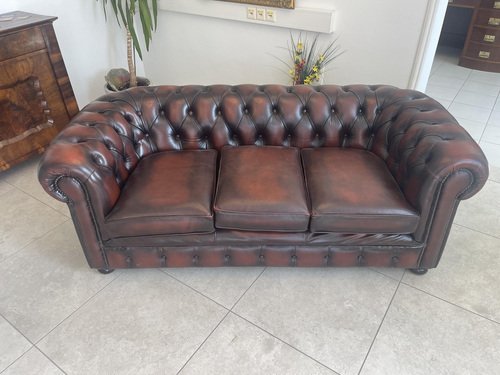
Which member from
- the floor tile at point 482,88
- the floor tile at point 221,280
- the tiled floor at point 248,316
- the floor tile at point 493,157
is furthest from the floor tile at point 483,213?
the floor tile at point 482,88

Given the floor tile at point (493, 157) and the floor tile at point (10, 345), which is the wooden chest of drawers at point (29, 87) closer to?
the floor tile at point (10, 345)

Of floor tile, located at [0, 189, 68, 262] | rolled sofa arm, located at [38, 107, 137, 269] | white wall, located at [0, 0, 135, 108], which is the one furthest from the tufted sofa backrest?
white wall, located at [0, 0, 135, 108]

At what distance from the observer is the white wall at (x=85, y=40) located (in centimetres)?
300

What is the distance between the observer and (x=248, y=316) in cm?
168

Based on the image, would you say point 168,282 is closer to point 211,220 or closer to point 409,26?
point 211,220

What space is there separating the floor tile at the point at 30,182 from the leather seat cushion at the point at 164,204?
2.89 feet

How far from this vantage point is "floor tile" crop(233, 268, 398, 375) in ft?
5.06

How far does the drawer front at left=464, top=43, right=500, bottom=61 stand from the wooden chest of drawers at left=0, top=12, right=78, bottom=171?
4433 mm

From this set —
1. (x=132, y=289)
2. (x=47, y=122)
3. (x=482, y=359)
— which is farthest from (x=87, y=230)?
(x=482, y=359)

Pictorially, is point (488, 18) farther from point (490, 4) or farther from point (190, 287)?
point (190, 287)

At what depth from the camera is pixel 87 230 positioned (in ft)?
5.53

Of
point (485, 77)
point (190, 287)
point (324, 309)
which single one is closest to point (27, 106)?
point (190, 287)

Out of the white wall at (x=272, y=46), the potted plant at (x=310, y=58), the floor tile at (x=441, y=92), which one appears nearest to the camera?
the white wall at (x=272, y=46)

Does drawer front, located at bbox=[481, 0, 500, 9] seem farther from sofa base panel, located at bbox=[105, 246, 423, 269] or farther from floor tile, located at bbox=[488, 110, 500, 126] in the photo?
sofa base panel, located at bbox=[105, 246, 423, 269]
